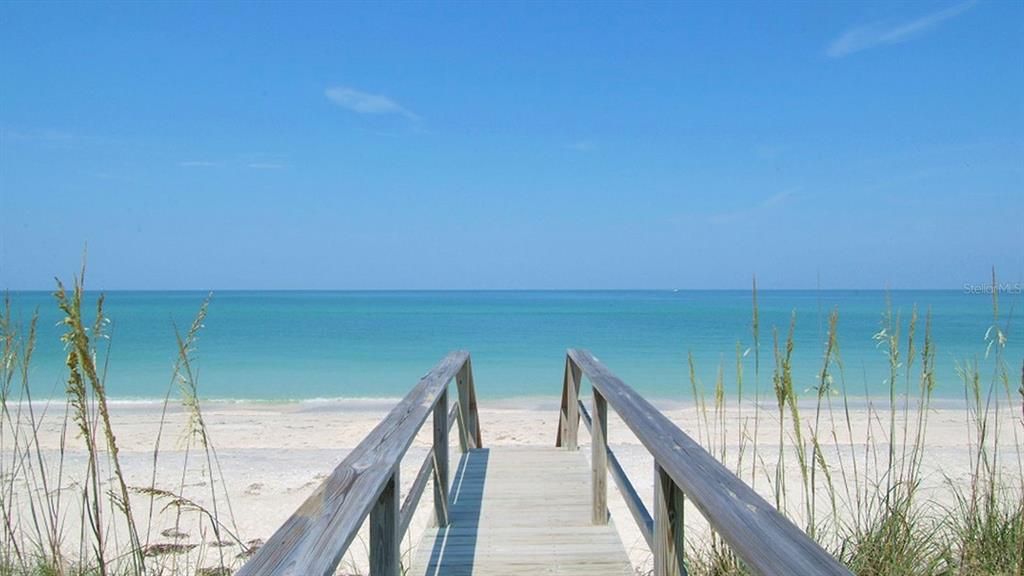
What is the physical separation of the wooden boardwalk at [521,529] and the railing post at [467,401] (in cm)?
51

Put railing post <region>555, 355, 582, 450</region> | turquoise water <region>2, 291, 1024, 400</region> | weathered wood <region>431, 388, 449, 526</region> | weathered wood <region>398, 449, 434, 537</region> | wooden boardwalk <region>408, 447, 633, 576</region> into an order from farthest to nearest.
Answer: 1. turquoise water <region>2, 291, 1024, 400</region>
2. railing post <region>555, 355, 582, 450</region>
3. weathered wood <region>431, 388, 449, 526</region>
4. wooden boardwalk <region>408, 447, 633, 576</region>
5. weathered wood <region>398, 449, 434, 537</region>

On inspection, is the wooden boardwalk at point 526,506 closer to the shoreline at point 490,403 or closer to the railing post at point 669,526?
the railing post at point 669,526

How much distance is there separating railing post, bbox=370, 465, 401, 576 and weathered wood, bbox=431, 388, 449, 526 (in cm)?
138

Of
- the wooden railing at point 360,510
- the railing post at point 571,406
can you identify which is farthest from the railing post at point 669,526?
the railing post at point 571,406

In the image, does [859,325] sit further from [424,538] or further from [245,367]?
[424,538]

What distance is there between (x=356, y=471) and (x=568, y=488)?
2.72 metres

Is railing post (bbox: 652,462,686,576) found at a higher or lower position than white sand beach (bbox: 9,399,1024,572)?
higher

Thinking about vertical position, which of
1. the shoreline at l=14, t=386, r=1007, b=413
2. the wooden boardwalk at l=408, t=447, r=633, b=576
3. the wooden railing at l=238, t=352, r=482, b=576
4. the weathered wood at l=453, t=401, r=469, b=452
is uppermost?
the wooden railing at l=238, t=352, r=482, b=576

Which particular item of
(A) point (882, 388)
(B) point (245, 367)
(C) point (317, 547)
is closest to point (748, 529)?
(C) point (317, 547)

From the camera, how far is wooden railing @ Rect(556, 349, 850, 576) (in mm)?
1171

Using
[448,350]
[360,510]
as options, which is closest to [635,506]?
[360,510]

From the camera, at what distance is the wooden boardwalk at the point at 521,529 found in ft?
9.55

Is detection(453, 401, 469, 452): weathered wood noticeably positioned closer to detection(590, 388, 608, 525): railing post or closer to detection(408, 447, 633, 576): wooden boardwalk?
detection(408, 447, 633, 576): wooden boardwalk

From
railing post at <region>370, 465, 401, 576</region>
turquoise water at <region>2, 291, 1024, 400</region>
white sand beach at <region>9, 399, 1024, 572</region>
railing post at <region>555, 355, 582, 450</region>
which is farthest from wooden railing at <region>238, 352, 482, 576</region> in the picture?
turquoise water at <region>2, 291, 1024, 400</region>
